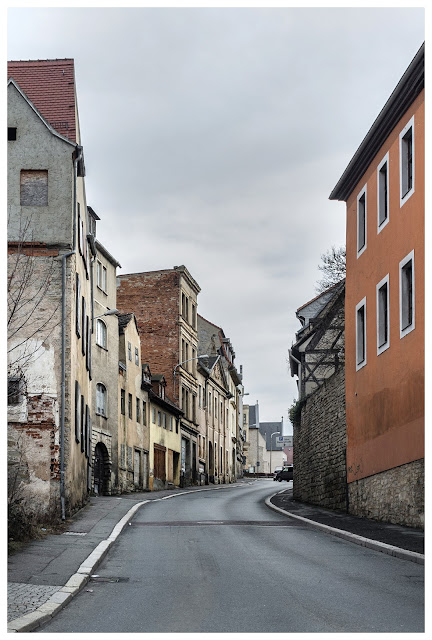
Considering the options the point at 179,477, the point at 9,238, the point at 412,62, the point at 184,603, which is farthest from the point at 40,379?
the point at 179,477

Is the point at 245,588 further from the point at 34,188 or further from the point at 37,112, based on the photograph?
the point at 37,112

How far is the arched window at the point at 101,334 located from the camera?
38.7 meters

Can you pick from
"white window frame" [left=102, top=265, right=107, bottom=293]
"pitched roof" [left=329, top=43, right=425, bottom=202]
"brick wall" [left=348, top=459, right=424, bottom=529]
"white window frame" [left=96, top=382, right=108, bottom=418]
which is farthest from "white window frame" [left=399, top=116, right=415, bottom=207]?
"white window frame" [left=102, top=265, right=107, bottom=293]

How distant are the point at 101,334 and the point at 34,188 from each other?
15.1 m

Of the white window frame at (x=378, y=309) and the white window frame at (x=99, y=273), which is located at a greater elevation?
the white window frame at (x=99, y=273)

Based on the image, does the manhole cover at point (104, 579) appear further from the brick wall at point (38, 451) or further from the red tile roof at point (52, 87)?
the red tile roof at point (52, 87)

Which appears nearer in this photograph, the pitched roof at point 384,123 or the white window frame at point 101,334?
the pitched roof at point 384,123

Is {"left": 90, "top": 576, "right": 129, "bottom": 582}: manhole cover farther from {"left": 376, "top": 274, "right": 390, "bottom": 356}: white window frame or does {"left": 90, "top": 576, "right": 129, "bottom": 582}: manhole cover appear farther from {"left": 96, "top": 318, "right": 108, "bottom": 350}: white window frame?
{"left": 96, "top": 318, "right": 108, "bottom": 350}: white window frame

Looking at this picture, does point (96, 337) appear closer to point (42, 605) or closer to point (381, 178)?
point (381, 178)

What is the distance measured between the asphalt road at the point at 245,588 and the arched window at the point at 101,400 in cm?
2114

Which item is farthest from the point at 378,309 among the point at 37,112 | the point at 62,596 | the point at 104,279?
the point at 104,279

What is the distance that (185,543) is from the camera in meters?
16.7

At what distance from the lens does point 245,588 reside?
35.3 ft

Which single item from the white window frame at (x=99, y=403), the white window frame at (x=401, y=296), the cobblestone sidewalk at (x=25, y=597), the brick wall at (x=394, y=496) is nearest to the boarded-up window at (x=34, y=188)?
the white window frame at (x=401, y=296)
